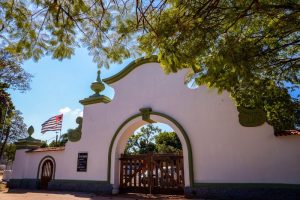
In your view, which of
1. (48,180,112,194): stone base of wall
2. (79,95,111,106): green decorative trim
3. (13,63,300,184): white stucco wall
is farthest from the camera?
(79,95,111,106): green decorative trim

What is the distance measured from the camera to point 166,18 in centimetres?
512

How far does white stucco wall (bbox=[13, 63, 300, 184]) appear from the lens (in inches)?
325

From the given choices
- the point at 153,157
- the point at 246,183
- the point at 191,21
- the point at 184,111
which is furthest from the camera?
the point at 153,157

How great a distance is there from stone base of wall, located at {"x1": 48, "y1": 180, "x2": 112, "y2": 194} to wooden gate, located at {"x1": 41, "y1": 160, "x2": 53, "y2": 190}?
0.64 metres

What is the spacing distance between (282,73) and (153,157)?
6755 mm

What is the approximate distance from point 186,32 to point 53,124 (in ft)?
44.3

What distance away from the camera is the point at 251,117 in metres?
8.86

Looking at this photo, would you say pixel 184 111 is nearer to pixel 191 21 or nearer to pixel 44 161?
pixel 191 21

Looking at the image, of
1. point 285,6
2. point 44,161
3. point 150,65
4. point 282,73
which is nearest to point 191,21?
point 285,6

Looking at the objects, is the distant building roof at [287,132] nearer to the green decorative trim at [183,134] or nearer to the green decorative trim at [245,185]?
the green decorative trim at [245,185]

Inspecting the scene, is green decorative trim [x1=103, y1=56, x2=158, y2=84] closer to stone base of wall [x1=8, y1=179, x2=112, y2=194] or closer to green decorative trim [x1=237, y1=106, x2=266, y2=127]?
stone base of wall [x1=8, y1=179, x2=112, y2=194]

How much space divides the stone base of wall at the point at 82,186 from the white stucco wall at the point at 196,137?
0.24m

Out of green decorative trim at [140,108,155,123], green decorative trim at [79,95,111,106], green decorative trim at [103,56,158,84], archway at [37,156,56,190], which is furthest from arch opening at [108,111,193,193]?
archway at [37,156,56,190]

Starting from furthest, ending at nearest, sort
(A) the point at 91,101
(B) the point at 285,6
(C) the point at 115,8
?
(A) the point at 91,101, (C) the point at 115,8, (B) the point at 285,6
